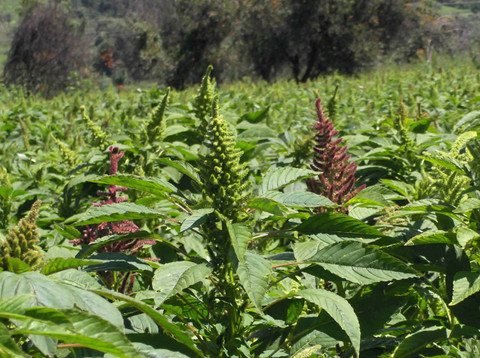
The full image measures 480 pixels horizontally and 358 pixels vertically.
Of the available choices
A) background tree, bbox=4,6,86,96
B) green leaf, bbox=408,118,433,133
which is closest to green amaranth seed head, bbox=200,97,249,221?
green leaf, bbox=408,118,433,133

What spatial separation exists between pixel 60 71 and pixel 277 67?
1358 centimetres

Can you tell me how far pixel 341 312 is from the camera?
146 centimetres

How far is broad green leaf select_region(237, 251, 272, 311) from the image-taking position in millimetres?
1356

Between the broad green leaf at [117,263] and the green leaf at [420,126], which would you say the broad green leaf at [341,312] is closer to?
the broad green leaf at [117,263]

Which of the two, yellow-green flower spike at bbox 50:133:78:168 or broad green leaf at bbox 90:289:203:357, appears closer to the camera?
broad green leaf at bbox 90:289:203:357

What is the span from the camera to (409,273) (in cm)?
150

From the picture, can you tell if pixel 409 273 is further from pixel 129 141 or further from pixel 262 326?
pixel 129 141

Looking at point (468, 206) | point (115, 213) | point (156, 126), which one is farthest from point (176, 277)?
point (156, 126)

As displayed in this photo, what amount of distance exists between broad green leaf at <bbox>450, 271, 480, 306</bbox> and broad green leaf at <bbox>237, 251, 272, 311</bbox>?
516mm

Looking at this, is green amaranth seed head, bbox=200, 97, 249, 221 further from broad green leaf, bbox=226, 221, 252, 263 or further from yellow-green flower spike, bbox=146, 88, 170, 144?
yellow-green flower spike, bbox=146, 88, 170, 144

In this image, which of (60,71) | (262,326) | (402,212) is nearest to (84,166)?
(262,326)

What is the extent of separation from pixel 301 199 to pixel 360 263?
0.80 ft

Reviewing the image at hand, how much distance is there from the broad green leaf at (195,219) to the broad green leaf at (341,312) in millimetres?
365

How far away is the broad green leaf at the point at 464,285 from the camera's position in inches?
58.7
